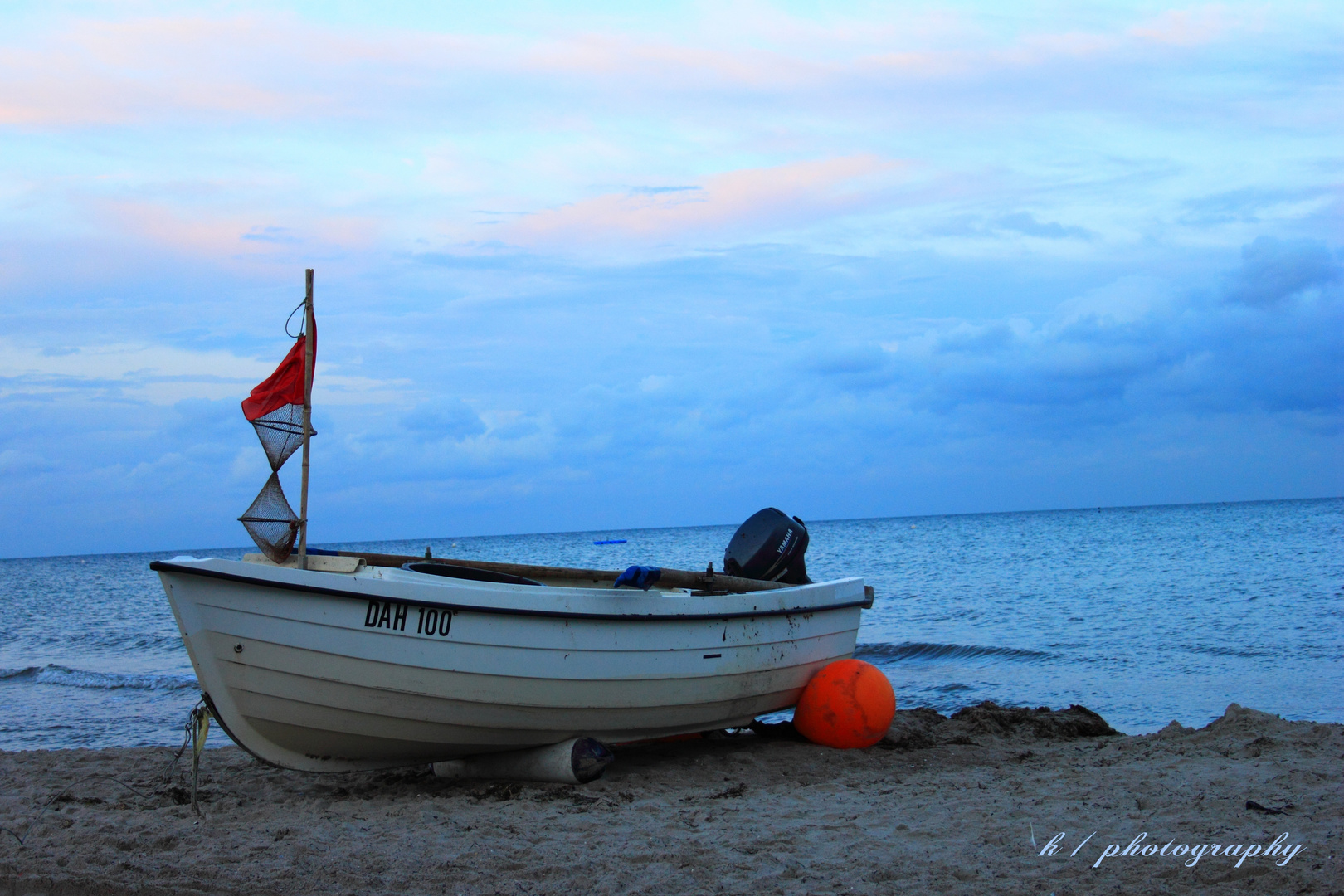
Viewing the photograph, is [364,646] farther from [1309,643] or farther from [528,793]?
[1309,643]

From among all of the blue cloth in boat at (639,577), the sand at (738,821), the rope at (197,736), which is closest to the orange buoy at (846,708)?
the sand at (738,821)

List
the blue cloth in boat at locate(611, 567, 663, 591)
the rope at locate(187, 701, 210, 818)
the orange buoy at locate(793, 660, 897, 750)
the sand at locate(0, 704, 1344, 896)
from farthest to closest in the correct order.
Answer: the orange buoy at locate(793, 660, 897, 750), the blue cloth in boat at locate(611, 567, 663, 591), the rope at locate(187, 701, 210, 818), the sand at locate(0, 704, 1344, 896)

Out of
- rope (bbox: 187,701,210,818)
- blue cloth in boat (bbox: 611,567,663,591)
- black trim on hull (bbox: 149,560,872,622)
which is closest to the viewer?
black trim on hull (bbox: 149,560,872,622)

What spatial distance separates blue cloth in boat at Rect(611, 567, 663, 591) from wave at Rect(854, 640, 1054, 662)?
28.1ft

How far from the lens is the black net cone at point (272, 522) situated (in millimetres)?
5469

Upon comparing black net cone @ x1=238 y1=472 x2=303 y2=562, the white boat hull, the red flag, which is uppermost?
the red flag

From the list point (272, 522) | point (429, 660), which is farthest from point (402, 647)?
point (272, 522)

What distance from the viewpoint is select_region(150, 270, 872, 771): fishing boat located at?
531cm

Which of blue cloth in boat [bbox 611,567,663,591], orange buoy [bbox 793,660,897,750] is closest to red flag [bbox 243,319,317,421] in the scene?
blue cloth in boat [bbox 611,567,663,591]

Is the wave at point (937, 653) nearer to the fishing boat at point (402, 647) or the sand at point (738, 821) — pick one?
the sand at point (738, 821)

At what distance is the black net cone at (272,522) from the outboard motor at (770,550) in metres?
3.85

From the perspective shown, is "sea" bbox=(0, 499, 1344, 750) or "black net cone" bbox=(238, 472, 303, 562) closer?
"black net cone" bbox=(238, 472, 303, 562)

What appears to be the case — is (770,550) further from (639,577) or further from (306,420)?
(306,420)

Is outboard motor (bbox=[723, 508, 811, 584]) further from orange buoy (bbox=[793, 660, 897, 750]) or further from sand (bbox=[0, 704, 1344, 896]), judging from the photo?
sand (bbox=[0, 704, 1344, 896])
